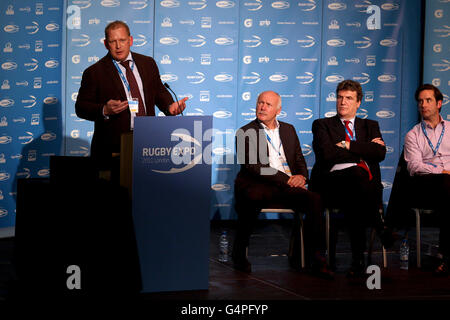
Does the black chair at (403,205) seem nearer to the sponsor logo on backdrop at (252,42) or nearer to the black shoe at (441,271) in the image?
the black shoe at (441,271)

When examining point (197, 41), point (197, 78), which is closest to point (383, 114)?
point (197, 78)

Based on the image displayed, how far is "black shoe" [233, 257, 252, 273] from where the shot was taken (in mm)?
4188

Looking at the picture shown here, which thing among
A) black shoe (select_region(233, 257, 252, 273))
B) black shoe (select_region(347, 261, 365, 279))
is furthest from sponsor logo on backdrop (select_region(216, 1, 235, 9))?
black shoe (select_region(347, 261, 365, 279))

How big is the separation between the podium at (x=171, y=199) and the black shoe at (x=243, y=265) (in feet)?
2.61

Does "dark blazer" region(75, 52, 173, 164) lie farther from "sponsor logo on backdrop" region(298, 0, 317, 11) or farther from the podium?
"sponsor logo on backdrop" region(298, 0, 317, 11)

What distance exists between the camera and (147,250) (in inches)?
131

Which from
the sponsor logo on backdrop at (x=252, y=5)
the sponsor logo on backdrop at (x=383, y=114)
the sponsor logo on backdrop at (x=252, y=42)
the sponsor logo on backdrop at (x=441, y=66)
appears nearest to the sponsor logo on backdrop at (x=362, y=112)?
the sponsor logo on backdrop at (x=383, y=114)

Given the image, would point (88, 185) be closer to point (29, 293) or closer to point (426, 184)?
point (29, 293)

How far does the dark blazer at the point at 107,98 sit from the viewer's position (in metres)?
3.85

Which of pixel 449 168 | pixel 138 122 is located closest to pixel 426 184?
pixel 449 168

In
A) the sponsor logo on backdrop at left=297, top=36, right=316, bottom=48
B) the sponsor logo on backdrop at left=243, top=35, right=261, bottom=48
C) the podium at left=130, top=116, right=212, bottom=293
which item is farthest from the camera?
the sponsor logo on backdrop at left=297, top=36, right=316, bottom=48

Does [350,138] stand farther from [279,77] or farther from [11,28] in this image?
[11,28]

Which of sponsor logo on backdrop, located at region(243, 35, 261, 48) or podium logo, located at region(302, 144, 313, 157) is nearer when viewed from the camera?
sponsor logo on backdrop, located at region(243, 35, 261, 48)

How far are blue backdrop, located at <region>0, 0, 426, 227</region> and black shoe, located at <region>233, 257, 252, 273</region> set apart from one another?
8.61ft
